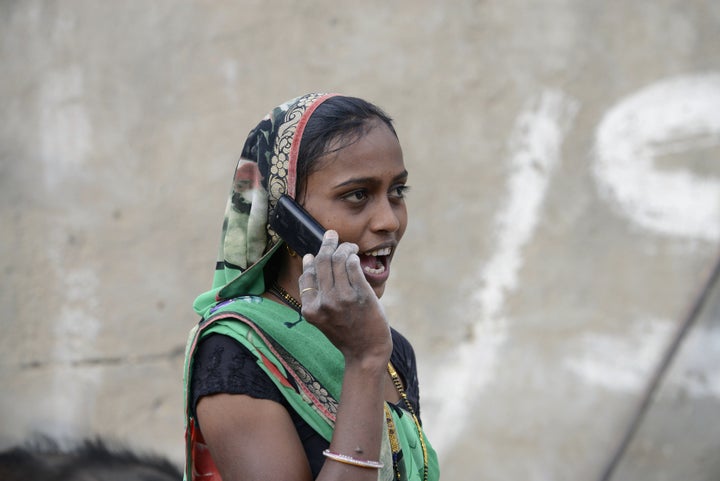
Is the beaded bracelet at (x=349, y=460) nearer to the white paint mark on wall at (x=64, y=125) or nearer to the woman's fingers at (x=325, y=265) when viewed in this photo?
the woman's fingers at (x=325, y=265)

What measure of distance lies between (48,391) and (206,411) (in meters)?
3.07

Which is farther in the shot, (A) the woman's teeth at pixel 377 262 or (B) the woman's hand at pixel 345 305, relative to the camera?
(A) the woman's teeth at pixel 377 262

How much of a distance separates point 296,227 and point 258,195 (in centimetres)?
17

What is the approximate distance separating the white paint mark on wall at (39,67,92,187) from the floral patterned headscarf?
269 centimetres

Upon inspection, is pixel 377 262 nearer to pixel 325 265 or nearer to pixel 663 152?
pixel 325 265

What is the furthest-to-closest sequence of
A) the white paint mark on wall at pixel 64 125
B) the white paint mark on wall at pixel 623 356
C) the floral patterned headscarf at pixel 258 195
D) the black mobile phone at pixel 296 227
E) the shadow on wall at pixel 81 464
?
the white paint mark on wall at pixel 64 125
the shadow on wall at pixel 81 464
the white paint mark on wall at pixel 623 356
the floral patterned headscarf at pixel 258 195
the black mobile phone at pixel 296 227

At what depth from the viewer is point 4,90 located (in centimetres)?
438

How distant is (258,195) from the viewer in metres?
1.86

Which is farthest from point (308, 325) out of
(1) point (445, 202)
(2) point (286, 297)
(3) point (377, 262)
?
(1) point (445, 202)

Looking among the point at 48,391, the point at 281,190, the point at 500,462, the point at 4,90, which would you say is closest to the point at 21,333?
the point at 48,391

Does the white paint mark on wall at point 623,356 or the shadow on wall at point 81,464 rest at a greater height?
the white paint mark on wall at point 623,356

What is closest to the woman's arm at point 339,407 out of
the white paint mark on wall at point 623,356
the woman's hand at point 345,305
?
the woman's hand at point 345,305

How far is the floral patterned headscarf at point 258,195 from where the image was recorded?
1.82 metres

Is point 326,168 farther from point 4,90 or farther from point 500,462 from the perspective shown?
point 4,90
